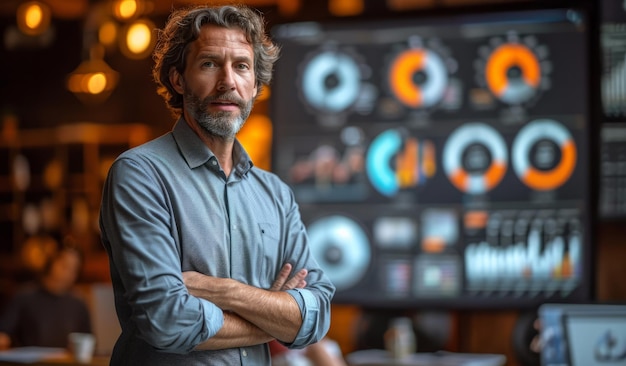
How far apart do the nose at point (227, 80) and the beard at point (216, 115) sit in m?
0.01

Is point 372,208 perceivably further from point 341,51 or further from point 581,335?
point 581,335

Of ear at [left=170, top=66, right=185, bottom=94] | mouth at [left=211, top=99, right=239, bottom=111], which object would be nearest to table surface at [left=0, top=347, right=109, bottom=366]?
ear at [left=170, top=66, right=185, bottom=94]

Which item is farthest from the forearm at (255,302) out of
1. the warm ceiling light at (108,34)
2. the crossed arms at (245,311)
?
the warm ceiling light at (108,34)

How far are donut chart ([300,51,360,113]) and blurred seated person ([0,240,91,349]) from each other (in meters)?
1.84

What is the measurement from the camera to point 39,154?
9.03 meters

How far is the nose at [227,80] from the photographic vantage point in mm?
2033

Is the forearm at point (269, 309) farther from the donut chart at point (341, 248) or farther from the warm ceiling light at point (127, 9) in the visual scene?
the warm ceiling light at point (127, 9)

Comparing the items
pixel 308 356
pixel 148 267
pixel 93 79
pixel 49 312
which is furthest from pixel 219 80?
pixel 93 79

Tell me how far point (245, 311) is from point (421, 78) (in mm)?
3571

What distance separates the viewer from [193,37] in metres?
2.08

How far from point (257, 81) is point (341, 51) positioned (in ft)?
10.8

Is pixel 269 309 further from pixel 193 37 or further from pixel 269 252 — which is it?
pixel 193 37

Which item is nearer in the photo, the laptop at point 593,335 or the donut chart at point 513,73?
the laptop at point 593,335

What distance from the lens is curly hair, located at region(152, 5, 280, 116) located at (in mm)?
2078
